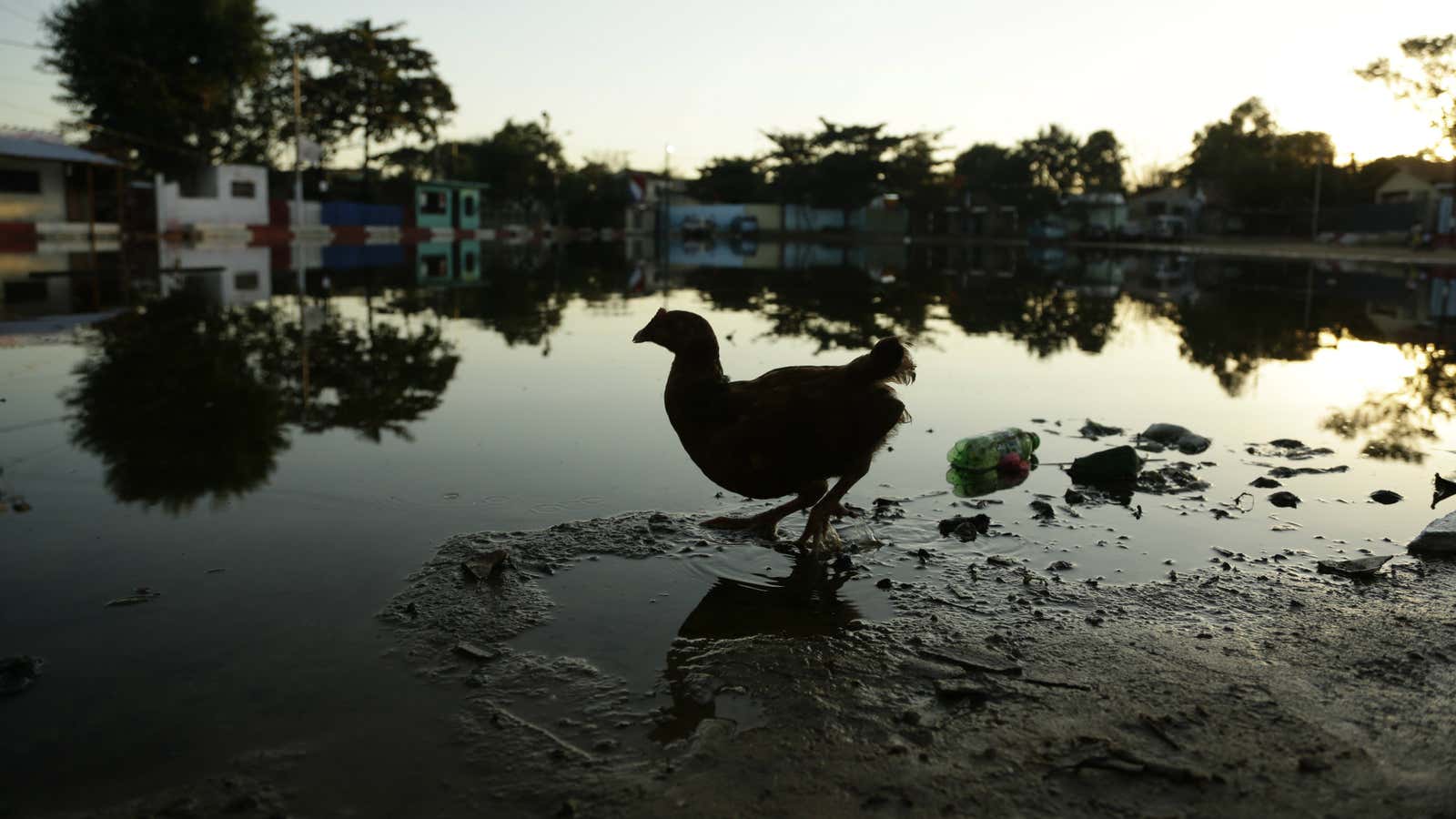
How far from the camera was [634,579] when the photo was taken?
12.9 feet

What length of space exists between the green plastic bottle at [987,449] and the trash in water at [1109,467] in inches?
Result: 17.6

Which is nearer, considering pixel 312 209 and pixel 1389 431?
pixel 1389 431

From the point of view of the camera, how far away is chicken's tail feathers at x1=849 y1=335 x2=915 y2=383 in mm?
3903

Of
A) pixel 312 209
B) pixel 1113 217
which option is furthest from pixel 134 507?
pixel 1113 217

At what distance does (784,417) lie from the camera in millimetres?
4043

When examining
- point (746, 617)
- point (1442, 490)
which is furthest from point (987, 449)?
point (746, 617)

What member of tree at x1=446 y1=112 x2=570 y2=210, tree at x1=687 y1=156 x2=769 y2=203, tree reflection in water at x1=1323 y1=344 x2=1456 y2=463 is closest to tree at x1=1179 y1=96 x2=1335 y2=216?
tree at x1=687 y1=156 x2=769 y2=203

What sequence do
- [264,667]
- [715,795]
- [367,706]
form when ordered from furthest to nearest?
[264,667]
[367,706]
[715,795]

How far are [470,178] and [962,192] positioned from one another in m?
35.1

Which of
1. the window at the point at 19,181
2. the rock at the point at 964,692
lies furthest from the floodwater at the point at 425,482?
the window at the point at 19,181

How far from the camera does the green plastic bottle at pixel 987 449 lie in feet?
18.9

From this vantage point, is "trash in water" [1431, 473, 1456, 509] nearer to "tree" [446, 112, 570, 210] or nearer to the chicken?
the chicken

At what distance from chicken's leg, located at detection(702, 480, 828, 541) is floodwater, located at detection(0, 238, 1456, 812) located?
0.21m

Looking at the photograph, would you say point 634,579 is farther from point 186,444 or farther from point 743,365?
point 743,365
